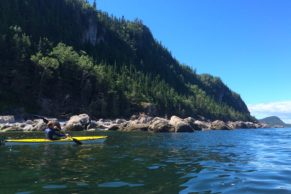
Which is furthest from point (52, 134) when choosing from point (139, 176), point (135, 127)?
point (135, 127)

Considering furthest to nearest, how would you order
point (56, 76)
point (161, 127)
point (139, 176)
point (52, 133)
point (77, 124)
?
point (56, 76)
point (161, 127)
point (77, 124)
point (52, 133)
point (139, 176)

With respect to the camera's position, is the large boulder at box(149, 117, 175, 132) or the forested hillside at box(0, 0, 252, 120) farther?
the forested hillside at box(0, 0, 252, 120)

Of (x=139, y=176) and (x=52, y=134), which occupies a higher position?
(x=52, y=134)

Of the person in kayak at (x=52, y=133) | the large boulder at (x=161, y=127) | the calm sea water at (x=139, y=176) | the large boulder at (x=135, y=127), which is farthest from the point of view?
the large boulder at (x=135, y=127)

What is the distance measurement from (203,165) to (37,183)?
921 cm

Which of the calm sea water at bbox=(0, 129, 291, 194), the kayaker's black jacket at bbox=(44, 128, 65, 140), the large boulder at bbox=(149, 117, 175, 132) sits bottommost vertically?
the calm sea water at bbox=(0, 129, 291, 194)

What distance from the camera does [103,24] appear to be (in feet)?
651

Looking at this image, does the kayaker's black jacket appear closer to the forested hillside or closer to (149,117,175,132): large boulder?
(149,117,175,132): large boulder

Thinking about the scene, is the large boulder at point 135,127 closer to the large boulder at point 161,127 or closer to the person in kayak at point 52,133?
the large boulder at point 161,127

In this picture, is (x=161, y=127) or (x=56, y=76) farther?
(x=56, y=76)

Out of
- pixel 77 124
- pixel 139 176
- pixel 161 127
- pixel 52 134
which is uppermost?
pixel 77 124

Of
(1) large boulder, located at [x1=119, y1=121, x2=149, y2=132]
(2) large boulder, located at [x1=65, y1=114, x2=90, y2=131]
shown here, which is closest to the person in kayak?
(2) large boulder, located at [x1=65, y1=114, x2=90, y2=131]

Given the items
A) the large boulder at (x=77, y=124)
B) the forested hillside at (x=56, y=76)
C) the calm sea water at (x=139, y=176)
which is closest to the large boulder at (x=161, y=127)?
the large boulder at (x=77, y=124)

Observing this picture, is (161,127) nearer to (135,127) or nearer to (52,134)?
(135,127)
